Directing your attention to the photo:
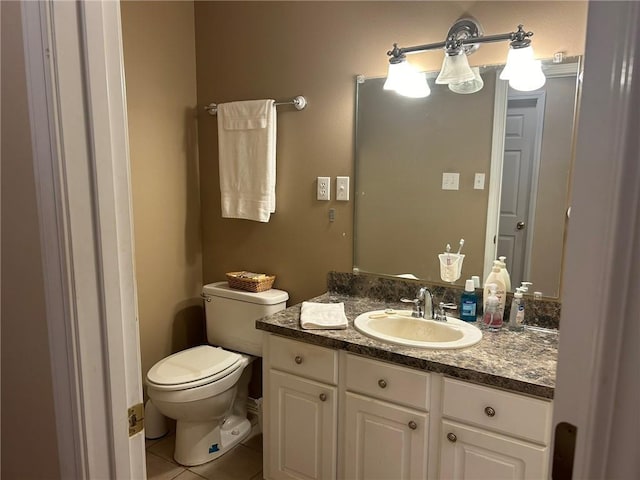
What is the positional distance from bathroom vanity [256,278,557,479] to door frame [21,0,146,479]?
0.98m

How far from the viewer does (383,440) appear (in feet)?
5.52

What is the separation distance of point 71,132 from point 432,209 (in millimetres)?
1588

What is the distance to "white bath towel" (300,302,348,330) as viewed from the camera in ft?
5.91

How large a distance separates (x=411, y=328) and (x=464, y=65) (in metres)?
1.07

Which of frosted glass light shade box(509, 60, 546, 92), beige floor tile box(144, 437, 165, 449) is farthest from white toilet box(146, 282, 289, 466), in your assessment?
frosted glass light shade box(509, 60, 546, 92)

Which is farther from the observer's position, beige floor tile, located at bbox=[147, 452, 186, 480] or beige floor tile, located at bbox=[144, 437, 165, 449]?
beige floor tile, located at bbox=[144, 437, 165, 449]

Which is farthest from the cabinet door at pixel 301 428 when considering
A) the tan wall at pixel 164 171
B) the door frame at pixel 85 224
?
the door frame at pixel 85 224

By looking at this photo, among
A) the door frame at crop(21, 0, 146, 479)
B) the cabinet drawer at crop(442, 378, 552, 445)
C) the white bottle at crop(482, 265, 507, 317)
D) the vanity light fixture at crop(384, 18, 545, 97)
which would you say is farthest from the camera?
the white bottle at crop(482, 265, 507, 317)

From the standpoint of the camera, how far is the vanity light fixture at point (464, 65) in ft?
5.68

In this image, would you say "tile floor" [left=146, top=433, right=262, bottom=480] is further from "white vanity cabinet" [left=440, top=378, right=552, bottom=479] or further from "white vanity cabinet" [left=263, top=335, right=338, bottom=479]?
"white vanity cabinet" [left=440, top=378, right=552, bottom=479]

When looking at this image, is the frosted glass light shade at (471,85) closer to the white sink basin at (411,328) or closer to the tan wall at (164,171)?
the white sink basin at (411,328)

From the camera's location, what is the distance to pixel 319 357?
178 centimetres

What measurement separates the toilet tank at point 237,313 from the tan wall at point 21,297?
56.0 inches

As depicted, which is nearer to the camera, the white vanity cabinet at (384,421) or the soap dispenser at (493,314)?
the white vanity cabinet at (384,421)
